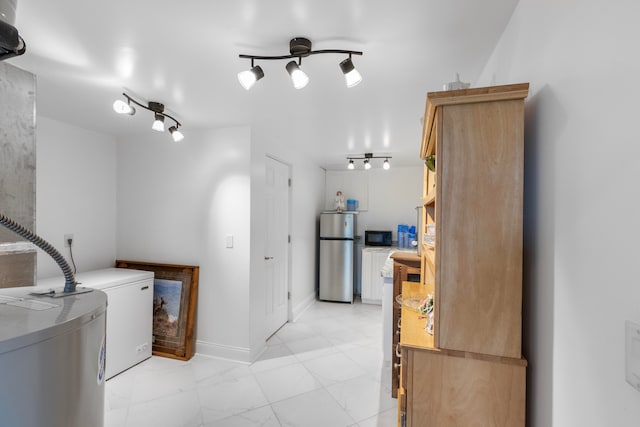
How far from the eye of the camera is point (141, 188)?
10.3 ft

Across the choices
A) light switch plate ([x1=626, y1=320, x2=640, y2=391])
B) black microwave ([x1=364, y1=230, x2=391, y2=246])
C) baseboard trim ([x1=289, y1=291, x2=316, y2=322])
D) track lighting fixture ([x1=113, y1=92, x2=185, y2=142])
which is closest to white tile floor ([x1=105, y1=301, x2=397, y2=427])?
baseboard trim ([x1=289, y1=291, x2=316, y2=322])

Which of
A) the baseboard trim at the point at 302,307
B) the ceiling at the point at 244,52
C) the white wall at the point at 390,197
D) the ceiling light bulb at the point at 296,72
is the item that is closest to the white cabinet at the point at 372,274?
the white wall at the point at 390,197

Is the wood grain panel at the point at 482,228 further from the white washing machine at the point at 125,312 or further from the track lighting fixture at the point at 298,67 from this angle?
the white washing machine at the point at 125,312

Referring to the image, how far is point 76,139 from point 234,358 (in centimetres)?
270

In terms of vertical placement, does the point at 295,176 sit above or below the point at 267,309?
above

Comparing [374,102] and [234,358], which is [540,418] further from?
[234,358]

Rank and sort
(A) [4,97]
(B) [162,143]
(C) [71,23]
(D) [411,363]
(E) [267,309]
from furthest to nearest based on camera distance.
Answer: (E) [267,309] < (B) [162,143] < (A) [4,97] < (C) [71,23] < (D) [411,363]

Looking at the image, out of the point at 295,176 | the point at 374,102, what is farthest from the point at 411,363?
the point at 295,176

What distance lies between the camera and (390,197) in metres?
5.15

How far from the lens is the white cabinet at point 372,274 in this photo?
15.5ft

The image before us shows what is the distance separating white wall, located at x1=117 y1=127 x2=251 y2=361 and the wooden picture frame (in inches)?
2.9

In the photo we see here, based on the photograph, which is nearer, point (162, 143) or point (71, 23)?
point (71, 23)

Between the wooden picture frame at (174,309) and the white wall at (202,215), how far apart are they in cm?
7

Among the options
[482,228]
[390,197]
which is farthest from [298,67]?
[390,197]
